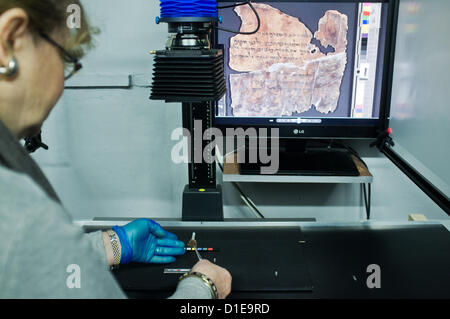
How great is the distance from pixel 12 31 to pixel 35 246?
0.87ft

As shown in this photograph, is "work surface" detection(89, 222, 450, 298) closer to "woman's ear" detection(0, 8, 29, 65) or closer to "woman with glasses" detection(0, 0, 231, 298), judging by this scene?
"woman with glasses" detection(0, 0, 231, 298)

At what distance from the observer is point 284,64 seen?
147cm

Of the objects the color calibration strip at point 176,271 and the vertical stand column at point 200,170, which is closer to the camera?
the color calibration strip at point 176,271

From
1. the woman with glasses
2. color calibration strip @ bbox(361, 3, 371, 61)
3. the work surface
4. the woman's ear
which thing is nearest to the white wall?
color calibration strip @ bbox(361, 3, 371, 61)

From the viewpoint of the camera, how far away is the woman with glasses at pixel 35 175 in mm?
521

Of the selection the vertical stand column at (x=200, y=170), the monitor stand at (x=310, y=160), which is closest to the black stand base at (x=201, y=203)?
the vertical stand column at (x=200, y=170)

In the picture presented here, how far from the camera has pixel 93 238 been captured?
1030 millimetres

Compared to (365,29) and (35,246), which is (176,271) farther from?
(365,29)

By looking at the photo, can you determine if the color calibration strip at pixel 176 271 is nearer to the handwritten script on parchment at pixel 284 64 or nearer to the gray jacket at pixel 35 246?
the gray jacket at pixel 35 246

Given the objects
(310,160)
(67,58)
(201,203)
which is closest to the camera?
(67,58)

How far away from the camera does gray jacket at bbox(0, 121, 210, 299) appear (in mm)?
515

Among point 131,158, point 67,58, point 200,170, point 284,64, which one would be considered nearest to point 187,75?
point 67,58
